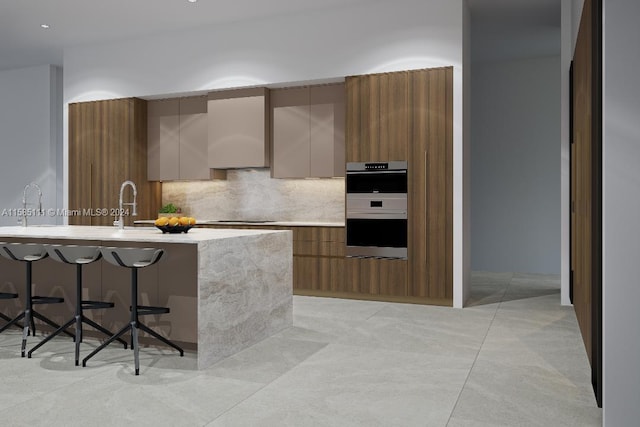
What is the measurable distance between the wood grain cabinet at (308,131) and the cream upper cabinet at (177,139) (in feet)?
3.36

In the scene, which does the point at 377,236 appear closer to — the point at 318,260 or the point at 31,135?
the point at 318,260

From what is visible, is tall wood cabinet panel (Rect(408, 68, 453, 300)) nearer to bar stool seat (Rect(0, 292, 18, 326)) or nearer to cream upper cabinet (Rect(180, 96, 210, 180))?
cream upper cabinet (Rect(180, 96, 210, 180))

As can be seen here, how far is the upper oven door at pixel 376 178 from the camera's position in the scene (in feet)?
18.4

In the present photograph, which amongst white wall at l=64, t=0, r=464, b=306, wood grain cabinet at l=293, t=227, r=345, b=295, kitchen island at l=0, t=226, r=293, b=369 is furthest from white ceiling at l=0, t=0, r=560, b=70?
kitchen island at l=0, t=226, r=293, b=369

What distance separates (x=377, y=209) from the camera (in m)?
5.73

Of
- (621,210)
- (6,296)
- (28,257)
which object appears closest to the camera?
(621,210)

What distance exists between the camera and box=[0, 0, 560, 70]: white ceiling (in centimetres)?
577

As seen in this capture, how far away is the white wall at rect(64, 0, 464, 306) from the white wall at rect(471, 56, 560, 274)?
2.93 meters

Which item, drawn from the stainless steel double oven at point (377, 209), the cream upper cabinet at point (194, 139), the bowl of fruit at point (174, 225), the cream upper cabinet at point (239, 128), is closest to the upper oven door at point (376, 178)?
the stainless steel double oven at point (377, 209)

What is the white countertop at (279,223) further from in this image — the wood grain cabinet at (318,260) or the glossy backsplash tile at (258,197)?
the glossy backsplash tile at (258,197)

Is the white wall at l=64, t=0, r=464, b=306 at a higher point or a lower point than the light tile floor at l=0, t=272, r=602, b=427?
higher

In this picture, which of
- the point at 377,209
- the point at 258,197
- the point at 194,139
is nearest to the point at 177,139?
the point at 194,139

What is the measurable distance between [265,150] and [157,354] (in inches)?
127

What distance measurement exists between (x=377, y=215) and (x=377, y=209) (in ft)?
0.21
